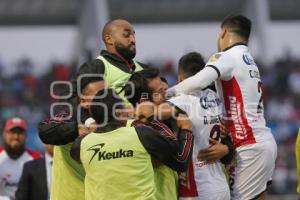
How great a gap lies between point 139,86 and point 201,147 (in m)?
0.85

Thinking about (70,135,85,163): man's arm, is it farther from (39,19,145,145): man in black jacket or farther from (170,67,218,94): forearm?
(170,67,218,94): forearm

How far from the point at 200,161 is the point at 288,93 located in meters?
18.7

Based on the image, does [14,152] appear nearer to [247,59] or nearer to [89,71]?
[89,71]

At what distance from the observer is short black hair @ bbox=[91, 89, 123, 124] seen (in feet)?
23.7

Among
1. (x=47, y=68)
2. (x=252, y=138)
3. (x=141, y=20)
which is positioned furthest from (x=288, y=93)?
(x=252, y=138)

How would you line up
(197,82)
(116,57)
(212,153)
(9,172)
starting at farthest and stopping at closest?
(9,172)
(116,57)
(212,153)
(197,82)

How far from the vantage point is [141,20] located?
88.3ft

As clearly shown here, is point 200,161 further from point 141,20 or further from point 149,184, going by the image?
point 141,20

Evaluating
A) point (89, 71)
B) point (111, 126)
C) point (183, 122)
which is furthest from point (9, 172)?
point (111, 126)

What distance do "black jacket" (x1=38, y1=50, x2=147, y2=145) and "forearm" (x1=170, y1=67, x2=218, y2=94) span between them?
0.57 m

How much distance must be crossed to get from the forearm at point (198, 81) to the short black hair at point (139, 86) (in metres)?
0.28

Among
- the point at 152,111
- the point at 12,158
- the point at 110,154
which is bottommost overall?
the point at 12,158

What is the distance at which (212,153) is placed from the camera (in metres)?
8.13

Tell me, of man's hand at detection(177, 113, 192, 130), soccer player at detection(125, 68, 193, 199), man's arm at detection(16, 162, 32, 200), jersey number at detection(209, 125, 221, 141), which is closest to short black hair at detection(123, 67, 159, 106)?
soccer player at detection(125, 68, 193, 199)
